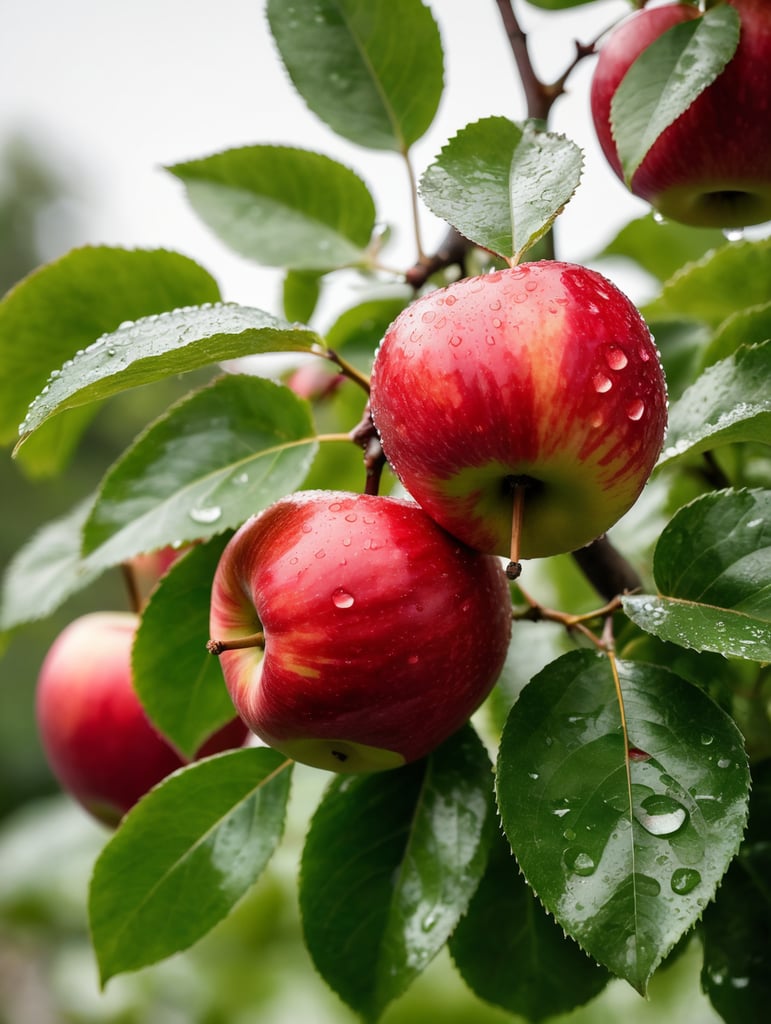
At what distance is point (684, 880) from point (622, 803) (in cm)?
4

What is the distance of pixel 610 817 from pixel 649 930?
4cm

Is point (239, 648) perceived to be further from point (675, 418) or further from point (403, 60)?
point (403, 60)

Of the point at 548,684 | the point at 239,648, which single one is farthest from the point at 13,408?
the point at 548,684

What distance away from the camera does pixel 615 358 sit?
0.37 metres

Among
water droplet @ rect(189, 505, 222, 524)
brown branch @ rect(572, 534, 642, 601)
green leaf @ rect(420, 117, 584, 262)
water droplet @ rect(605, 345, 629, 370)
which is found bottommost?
brown branch @ rect(572, 534, 642, 601)

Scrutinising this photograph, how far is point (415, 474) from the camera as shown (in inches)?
15.5

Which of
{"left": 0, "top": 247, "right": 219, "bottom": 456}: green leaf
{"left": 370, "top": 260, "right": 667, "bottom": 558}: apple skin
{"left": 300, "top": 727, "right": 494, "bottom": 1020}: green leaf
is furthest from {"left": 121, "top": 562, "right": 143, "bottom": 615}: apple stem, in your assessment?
{"left": 370, "top": 260, "right": 667, "bottom": 558}: apple skin

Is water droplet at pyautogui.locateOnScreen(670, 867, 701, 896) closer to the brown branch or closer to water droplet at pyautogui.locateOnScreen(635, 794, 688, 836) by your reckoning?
water droplet at pyautogui.locateOnScreen(635, 794, 688, 836)

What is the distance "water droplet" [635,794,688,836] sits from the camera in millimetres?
381

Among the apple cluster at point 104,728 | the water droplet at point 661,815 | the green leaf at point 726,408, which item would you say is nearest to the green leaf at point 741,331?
the green leaf at point 726,408

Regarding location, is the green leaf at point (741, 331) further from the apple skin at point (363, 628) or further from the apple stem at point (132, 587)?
the apple stem at point (132, 587)

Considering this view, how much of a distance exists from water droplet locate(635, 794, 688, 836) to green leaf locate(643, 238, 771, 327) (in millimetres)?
399

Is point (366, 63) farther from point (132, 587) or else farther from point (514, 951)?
point (514, 951)

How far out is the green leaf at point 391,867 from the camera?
1.55 ft
